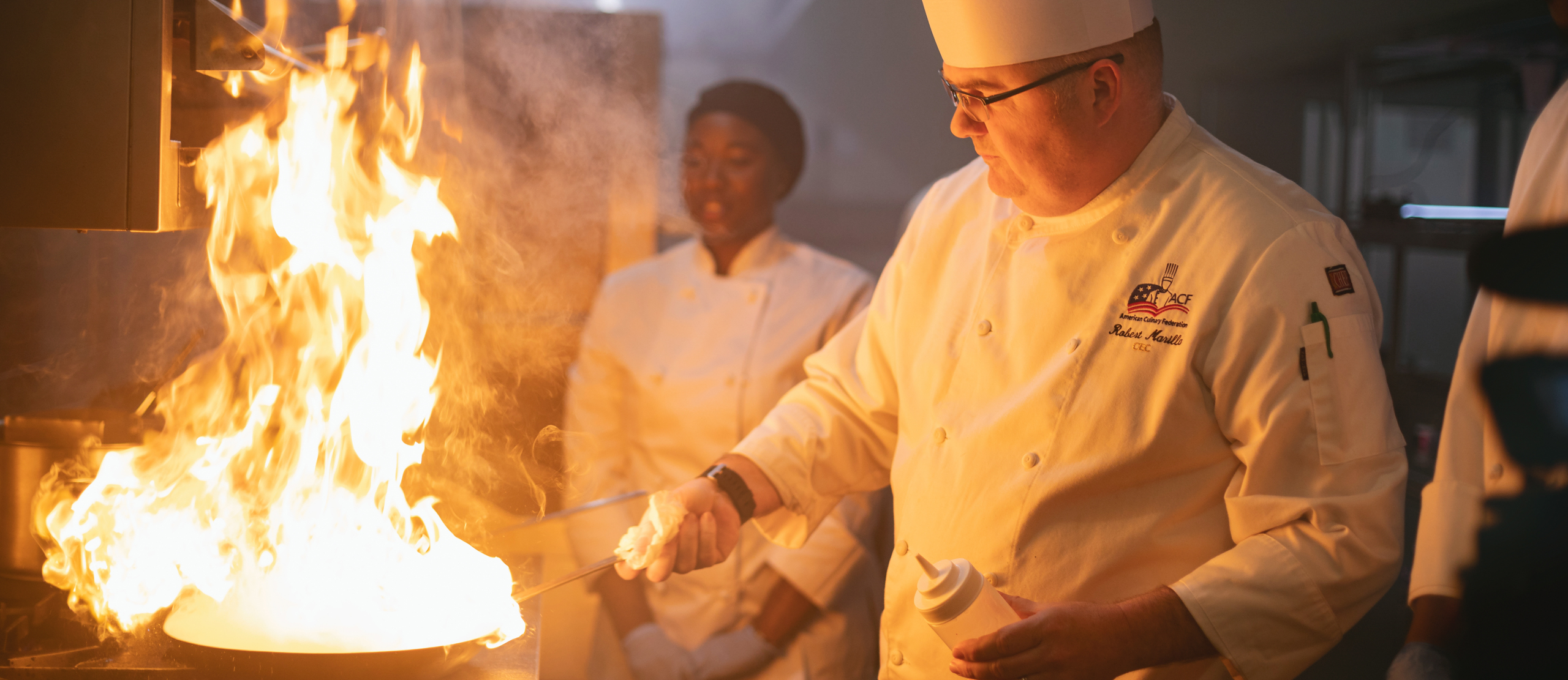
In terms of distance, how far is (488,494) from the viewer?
2664mm

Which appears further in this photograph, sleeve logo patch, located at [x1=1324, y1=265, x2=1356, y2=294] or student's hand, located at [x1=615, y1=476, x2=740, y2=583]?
student's hand, located at [x1=615, y1=476, x2=740, y2=583]

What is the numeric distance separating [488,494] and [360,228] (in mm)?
1127

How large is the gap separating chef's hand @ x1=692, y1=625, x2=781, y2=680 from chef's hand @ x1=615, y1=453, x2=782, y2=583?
87cm

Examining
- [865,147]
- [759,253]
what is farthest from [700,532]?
[865,147]

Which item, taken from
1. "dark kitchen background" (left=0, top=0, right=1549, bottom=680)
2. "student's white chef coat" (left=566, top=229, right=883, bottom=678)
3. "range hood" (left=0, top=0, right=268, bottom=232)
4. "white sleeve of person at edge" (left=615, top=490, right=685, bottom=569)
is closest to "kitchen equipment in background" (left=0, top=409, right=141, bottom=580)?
"dark kitchen background" (left=0, top=0, right=1549, bottom=680)

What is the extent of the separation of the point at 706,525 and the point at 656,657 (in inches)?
40.9

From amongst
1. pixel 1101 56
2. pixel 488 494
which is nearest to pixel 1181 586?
pixel 1101 56

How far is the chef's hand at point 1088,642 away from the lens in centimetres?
112

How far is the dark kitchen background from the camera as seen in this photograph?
1.67 meters

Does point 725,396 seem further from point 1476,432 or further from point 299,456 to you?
point 1476,432

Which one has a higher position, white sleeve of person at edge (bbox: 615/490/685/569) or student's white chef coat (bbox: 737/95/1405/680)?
student's white chef coat (bbox: 737/95/1405/680)

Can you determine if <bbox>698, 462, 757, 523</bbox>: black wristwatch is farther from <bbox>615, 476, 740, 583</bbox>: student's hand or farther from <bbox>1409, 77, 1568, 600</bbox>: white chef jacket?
<bbox>1409, 77, 1568, 600</bbox>: white chef jacket

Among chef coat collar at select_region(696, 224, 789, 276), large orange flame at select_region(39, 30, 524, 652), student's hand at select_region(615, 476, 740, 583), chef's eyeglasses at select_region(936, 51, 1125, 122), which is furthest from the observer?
chef coat collar at select_region(696, 224, 789, 276)

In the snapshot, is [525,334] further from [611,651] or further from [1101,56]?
[1101,56]
